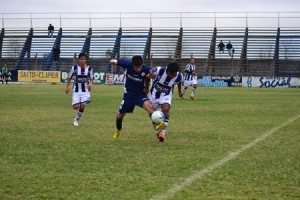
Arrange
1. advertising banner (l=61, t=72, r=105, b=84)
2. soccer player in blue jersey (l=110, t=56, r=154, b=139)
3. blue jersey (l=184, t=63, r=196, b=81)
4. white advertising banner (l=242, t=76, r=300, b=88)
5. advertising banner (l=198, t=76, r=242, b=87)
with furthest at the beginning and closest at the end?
advertising banner (l=61, t=72, r=105, b=84)
advertising banner (l=198, t=76, r=242, b=87)
white advertising banner (l=242, t=76, r=300, b=88)
blue jersey (l=184, t=63, r=196, b=81)
soccer player in blue jersey (l=110, t=56, r=154, b=139)

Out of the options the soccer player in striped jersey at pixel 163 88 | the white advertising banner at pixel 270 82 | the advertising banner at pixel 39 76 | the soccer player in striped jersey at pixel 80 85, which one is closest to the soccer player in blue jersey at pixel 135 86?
the soccer player in striped jersey at pixel 163 88

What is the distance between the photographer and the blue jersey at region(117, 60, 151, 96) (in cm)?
1217

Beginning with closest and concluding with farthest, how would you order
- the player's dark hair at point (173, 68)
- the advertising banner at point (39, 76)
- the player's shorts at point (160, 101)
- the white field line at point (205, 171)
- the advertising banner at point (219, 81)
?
the white field line at point (205, 171) < the player's dark hair at point (173, 68) < the player's shorts at point (160, 101) < the advertising banner at point (219, 81) < the advertising banner at point (39, 76)

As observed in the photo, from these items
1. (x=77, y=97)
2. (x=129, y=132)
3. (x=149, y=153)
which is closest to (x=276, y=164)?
(x=149, y=153)

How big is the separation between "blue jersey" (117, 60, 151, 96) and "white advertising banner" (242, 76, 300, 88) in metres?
38.1

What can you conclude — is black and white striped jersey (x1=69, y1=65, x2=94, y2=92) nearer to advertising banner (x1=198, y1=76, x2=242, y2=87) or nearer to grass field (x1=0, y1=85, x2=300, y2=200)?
grass field (x1=0, y1=85, x2=300, y2=200)

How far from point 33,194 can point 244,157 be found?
164 inches

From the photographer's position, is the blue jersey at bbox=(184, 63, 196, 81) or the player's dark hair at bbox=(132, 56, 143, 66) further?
the blue jersey at bbox=(184, 63, 196, 81)

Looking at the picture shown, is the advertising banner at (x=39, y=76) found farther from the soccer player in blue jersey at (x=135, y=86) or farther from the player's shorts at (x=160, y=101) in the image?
the soccer player in blue jersey at (x=135, y=86)

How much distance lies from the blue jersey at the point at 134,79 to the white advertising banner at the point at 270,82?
125 ft

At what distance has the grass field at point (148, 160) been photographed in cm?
688

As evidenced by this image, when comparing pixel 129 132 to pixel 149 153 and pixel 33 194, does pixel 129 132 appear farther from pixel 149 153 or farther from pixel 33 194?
pixel 33 194

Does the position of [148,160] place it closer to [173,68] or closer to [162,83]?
[173,68]

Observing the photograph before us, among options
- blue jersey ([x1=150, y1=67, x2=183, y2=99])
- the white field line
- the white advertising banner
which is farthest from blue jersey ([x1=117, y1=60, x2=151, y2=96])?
the white advertising banner
